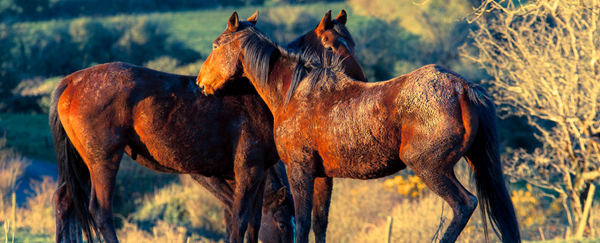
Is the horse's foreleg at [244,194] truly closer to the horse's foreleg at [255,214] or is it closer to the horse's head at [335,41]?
the horse's foreleg at [255,214]

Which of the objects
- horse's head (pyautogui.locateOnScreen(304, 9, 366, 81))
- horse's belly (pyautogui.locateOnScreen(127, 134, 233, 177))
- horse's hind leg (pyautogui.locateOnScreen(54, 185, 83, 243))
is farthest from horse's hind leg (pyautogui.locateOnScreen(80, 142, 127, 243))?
horse's head (pyautogui.locateOnScreen(304, 9, 366, 81))

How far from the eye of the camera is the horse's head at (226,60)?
489cm

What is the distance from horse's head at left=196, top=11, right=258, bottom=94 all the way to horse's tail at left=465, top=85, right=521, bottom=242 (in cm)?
217

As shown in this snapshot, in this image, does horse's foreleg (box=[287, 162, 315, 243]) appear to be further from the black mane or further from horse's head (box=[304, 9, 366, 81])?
horse's head (box=[304, 9, 366, 81])

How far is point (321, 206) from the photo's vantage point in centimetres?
488

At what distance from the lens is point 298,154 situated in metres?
4.31

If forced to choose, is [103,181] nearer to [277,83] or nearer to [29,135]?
[277,83]

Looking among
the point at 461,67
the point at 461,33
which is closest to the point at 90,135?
the point at 461,67

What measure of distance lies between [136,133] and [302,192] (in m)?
1.68

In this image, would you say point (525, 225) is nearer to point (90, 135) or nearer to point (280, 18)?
point (90, 135)

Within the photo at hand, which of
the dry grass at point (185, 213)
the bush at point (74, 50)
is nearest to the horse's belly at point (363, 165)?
the dry grass at point (185, 213)

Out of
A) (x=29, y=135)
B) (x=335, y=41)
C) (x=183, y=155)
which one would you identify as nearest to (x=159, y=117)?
(x=183, y=155)

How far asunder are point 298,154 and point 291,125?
249mm

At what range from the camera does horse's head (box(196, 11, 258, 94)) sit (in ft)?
16.0
